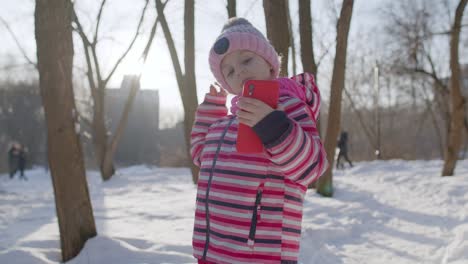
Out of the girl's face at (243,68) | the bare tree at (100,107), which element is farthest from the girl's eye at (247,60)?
the bare tree at (100,107)

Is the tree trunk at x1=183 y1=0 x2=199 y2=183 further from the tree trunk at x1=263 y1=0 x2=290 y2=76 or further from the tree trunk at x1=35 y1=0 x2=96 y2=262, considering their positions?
the tree trunk at x1=35 y1=0 x2=96 y2=262

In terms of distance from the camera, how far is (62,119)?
334cm

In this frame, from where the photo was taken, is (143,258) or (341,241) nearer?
(143,258)

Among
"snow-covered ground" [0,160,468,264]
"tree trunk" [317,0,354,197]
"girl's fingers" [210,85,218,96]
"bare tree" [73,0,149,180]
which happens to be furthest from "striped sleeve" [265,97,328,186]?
"bare tree" [73,0,149,180]

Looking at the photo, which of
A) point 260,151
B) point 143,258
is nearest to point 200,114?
point 260,151

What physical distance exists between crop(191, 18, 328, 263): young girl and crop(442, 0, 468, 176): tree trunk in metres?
8.58

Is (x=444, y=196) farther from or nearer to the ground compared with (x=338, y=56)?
nearer to the ground

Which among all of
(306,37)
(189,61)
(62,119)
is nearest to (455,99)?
(306,37)

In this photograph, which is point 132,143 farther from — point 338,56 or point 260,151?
point 260,151

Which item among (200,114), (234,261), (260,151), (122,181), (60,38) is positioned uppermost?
(60,38)

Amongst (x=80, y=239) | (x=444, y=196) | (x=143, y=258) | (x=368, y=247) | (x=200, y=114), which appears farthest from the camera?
(x=444, y=196)

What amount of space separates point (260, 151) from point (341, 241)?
146 inches

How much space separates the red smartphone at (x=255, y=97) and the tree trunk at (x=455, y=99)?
8894 mm

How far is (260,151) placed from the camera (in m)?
1.20
